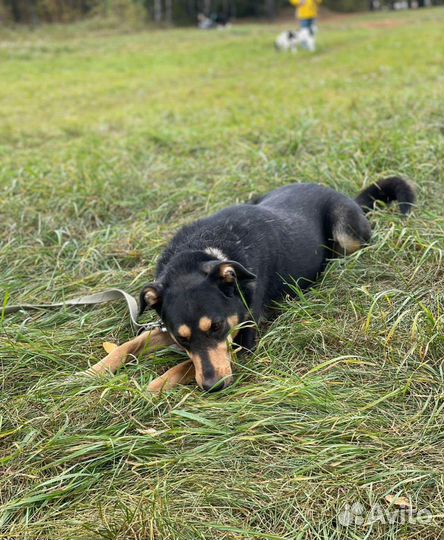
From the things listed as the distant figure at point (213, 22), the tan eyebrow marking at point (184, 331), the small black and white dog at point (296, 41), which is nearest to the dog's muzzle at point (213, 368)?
the tan eyebrow marking at point (184, 331)

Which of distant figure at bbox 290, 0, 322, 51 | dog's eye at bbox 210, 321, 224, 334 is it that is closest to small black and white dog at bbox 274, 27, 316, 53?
distant figure at bbox 290, 0, 322, 51

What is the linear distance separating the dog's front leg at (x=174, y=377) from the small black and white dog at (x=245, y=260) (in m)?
0.15

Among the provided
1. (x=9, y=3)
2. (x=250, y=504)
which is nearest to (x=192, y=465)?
(x=250, y=504)

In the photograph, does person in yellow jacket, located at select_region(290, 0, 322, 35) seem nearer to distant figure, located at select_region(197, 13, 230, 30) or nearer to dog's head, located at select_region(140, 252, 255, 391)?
distant figure, located at select_region(197, 13, 230, 30)

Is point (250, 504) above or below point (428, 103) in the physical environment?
below

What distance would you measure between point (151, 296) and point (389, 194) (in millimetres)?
2521

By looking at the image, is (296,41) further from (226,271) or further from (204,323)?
(204,323)

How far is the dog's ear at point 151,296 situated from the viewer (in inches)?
120

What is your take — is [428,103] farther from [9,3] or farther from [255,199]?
[9,3]

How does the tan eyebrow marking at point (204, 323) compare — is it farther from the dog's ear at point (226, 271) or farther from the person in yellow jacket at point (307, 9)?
the person in yellow jacket at point (307, 9)

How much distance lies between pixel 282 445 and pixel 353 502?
1.33 ft

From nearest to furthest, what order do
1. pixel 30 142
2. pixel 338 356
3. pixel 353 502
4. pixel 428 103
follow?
1. pixel 353 502
2. pixel 338 356
3. pixel 428 103
4. pixel 30 142

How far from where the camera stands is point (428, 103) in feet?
24.9

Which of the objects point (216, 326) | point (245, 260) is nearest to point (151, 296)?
point (216, 326)
